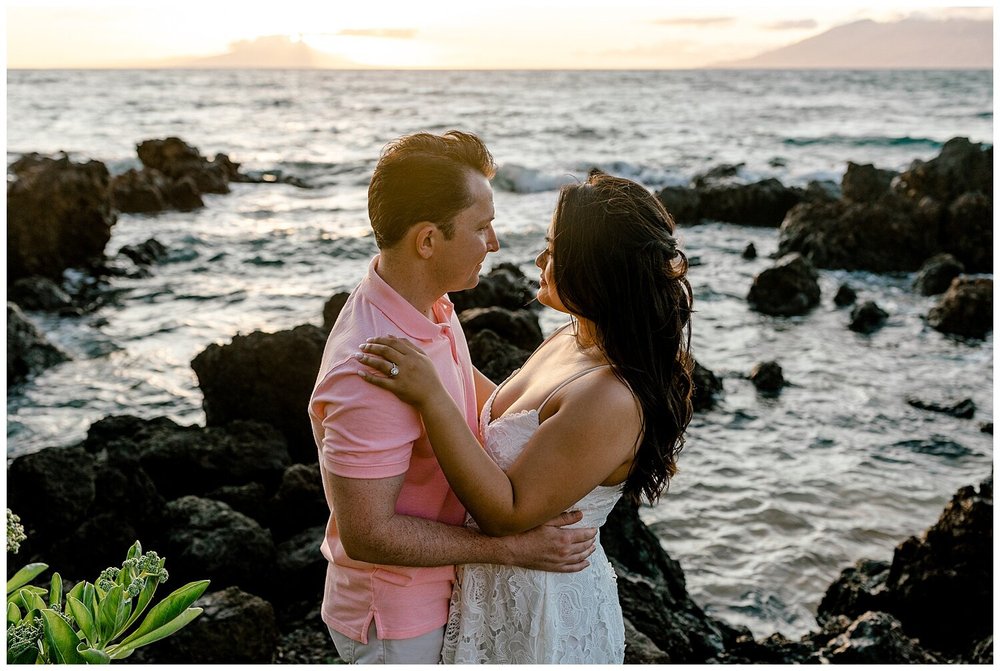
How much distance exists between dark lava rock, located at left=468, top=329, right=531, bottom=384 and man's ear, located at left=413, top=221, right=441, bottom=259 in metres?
3.99

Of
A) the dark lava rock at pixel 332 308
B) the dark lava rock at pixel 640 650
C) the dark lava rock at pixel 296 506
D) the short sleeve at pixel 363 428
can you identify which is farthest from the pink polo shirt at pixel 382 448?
the dark lava rock at pixel 332 308

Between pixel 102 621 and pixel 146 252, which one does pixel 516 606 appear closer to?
pixel 102 621

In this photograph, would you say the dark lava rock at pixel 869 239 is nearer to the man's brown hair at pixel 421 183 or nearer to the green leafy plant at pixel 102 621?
the man's brown hair at pixel 421 183

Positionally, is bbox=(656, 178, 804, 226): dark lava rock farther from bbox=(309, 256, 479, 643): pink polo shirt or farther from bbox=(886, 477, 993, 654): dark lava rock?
bbox=(309, 256, 479, 643): pink polo shirt

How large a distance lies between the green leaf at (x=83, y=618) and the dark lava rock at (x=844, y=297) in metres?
13.9

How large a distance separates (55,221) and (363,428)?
15822mm

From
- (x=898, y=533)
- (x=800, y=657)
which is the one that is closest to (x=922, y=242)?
(x=898, y=533)

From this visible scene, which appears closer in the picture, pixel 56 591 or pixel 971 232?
pixel 56 591

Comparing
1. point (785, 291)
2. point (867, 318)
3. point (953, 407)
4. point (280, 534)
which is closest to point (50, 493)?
point (280, 534)

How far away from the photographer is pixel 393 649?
2.76 metres

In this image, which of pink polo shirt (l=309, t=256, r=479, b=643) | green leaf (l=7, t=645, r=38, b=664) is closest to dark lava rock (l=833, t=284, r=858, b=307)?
pink polo shirt (l=309, t=256, r=479, b=643)

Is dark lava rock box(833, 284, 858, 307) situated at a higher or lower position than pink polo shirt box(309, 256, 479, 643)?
lower

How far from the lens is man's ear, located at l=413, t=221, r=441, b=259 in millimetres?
2604

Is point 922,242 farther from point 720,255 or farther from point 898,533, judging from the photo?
point 898,533
